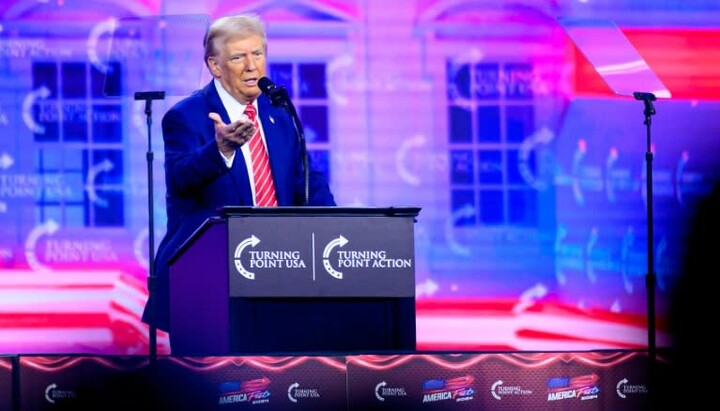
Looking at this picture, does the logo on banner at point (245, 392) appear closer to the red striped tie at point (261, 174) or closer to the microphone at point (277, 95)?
the microphone at point (277, 95)

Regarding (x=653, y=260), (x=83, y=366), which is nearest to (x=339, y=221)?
(x=83, y=366)

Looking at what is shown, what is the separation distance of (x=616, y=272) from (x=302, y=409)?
3062 millimetres

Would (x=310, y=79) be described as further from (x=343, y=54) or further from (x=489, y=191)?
(x=489, y=191)

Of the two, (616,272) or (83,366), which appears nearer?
(83,366)

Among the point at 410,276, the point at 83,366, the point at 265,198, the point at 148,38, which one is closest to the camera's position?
the point at 83,366

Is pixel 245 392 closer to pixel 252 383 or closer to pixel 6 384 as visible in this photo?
pixel 252 383

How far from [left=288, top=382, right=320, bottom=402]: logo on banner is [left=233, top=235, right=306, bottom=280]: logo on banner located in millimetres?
379

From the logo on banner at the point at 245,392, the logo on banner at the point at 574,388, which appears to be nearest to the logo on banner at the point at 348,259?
the logo on banner at the point at 245,392

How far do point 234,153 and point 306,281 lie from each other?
96cm

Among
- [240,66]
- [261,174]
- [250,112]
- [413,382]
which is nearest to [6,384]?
[413,382]

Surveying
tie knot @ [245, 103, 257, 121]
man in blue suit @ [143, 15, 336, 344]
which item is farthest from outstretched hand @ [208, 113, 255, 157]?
tie knot @ [245, 103, 257, 121]

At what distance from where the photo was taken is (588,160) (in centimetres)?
664

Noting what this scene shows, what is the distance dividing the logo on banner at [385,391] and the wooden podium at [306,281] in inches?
8.5

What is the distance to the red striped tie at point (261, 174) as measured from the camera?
5141 millimetres
